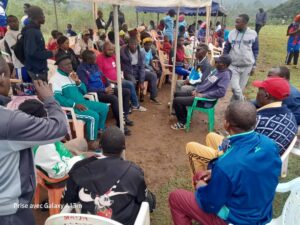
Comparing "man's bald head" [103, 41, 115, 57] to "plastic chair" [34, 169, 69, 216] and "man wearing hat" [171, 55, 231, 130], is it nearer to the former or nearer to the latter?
"man wearing hat" [171, 55, 231, 130]

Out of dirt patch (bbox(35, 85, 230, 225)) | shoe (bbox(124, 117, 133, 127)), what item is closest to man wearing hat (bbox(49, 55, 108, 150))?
dirt patch (bbox(35, 85, 230, 225))

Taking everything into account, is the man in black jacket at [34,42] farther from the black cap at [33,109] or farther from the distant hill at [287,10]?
the distant hill at [287,10]

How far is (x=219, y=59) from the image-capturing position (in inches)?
173

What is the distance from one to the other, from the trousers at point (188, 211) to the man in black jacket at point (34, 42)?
2.76m

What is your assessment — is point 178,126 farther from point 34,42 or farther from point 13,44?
point 13,44

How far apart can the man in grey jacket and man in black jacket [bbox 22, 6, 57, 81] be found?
2702 millimetres

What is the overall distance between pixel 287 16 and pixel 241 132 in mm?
48758

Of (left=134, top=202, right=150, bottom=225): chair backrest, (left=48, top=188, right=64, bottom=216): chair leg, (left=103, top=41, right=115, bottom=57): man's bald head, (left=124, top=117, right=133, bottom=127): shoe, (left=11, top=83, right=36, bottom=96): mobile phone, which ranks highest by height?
(left=103, top=41, right=115, bottom=57): man's bald head

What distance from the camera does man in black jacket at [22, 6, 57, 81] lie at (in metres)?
4.10

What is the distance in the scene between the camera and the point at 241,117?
6.64 ft

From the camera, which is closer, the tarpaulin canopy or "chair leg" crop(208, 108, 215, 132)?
the tarpaulin canopy

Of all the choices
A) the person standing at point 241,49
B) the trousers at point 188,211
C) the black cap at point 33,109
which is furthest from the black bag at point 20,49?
the person standing at point 241,49

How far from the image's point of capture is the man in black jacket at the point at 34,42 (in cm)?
410

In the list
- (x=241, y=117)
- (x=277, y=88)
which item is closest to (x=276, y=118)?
(x=277, y=88)
